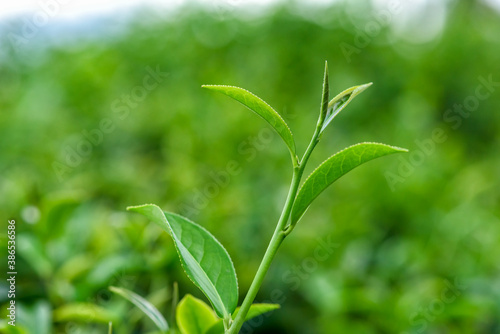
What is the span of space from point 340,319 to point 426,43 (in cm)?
337

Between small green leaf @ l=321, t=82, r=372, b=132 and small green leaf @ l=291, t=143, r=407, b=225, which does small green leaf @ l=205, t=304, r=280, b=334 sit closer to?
small green leaf @ l=291, t=143, r=407, b=225

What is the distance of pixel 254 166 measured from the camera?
238 cm

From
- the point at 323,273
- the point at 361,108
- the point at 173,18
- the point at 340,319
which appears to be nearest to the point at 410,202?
the point at 323,273

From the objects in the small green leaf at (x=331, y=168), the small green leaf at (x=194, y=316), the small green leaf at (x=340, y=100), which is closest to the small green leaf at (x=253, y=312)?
the small green leaf at (x=194, y=316)

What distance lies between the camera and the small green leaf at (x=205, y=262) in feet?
2.37

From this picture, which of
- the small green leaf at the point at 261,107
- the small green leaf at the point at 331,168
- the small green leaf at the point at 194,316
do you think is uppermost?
the small green leaf at the point at 261,107

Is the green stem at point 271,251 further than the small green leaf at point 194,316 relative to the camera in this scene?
No

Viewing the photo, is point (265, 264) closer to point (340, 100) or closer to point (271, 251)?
point (271, 251)

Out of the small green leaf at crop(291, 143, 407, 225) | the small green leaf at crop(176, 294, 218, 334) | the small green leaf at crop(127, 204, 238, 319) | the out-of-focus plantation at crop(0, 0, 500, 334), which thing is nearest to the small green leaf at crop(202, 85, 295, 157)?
the small green leaf at crop(291, 143, 407, 225)

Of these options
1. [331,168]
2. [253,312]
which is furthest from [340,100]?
[253,312]

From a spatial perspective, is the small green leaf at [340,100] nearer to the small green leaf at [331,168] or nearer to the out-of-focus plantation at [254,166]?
the small green leaf at [331,168]

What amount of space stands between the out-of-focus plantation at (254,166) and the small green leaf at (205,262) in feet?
1.28

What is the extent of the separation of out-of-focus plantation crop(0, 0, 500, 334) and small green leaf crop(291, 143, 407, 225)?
0.56m

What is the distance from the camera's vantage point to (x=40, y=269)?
123 cm
